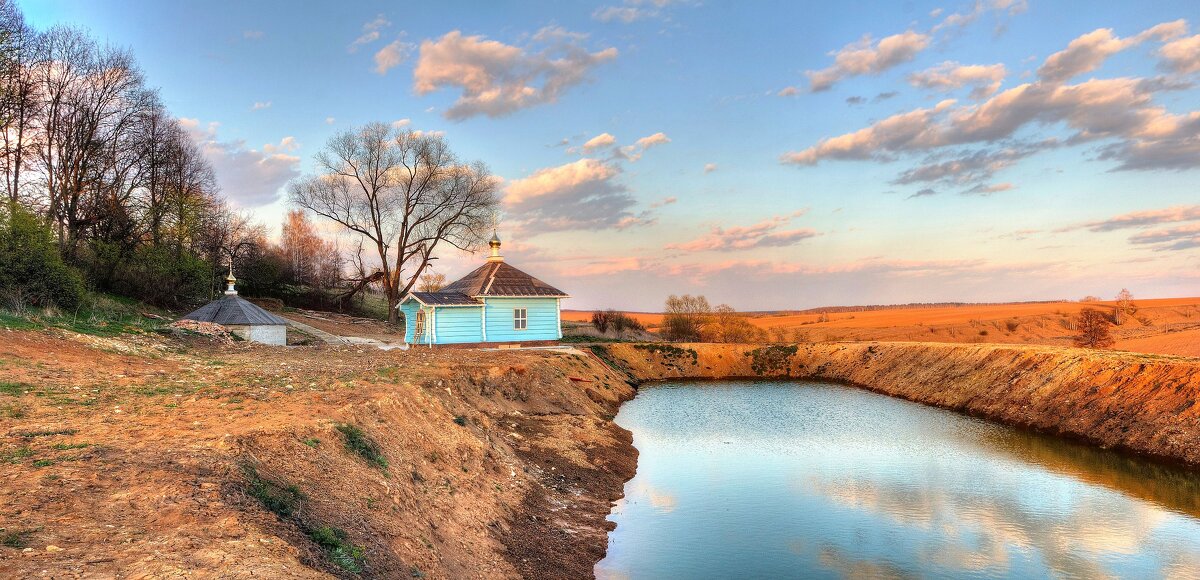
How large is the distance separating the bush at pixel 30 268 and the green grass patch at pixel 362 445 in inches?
646

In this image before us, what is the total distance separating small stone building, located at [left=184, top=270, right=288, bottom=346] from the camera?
83.1ft

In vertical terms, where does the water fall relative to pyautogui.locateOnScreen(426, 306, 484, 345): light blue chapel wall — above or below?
below

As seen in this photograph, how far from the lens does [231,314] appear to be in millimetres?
25719

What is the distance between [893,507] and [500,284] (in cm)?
2301

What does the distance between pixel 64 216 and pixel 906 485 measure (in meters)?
36.4

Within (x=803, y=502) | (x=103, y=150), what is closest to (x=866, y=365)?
(x=803, y=502)

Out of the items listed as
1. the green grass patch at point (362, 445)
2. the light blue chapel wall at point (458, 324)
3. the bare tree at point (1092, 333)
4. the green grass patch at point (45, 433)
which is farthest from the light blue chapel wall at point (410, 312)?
the bare tree at point (1092, 333)

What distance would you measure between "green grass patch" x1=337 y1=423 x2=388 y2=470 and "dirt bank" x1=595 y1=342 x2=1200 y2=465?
1902cm

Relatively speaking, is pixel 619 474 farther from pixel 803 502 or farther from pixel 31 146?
pixel 31 146

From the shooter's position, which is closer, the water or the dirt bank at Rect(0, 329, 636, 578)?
the dirt bank at Rect(0, 329, 636, 578)

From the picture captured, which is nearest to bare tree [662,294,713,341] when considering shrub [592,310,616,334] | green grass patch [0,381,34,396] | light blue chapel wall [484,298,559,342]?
shrub [592,310,616,334]

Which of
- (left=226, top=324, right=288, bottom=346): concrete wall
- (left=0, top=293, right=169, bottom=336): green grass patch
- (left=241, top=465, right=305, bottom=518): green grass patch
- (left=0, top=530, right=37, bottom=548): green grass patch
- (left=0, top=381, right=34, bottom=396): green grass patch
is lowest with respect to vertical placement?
(left=241, top=465, right=305, bottom=518): green grass patch

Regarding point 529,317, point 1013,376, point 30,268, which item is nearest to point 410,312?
point 529,317

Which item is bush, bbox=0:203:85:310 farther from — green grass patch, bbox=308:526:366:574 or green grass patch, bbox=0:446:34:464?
green grass patch, bbox=308:526:366:574
